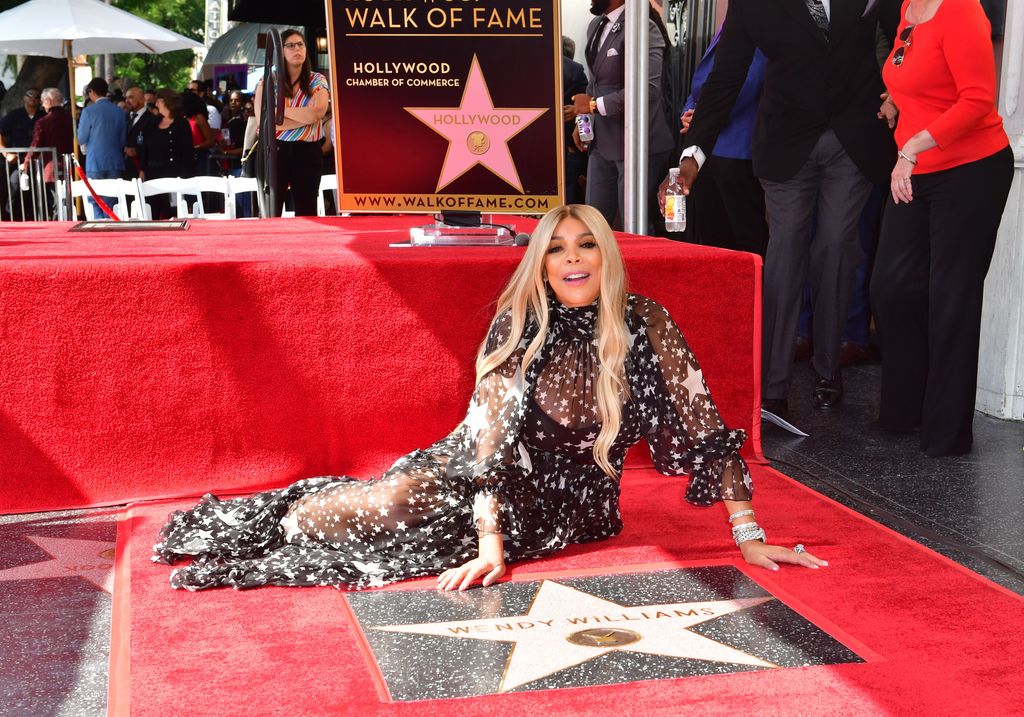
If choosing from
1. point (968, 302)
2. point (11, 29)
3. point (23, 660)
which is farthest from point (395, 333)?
point (11, 29)

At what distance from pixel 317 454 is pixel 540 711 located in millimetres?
1799

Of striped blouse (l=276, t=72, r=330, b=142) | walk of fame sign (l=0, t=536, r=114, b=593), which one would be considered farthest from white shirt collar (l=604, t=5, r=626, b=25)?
walk of fame sign (l=0, t=536, r=114, b=593)

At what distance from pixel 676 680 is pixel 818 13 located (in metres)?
3.48

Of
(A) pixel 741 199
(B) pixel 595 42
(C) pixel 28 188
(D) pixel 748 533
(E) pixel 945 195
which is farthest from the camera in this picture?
(C) pixel 28 188

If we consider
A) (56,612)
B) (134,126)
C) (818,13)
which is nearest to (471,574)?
(56,612)

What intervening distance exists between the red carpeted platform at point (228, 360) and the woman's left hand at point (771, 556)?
115 centimetres

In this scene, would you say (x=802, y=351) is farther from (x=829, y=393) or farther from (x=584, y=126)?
(x=584, y=126)

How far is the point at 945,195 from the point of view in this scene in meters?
4.63

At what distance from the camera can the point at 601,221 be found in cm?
322

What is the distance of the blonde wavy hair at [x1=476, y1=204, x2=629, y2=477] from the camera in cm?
319

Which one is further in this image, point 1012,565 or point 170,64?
point 170,64

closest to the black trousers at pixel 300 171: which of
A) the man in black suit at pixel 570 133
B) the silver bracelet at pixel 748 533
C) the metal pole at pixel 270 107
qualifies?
the metal pole at pixel 270 107

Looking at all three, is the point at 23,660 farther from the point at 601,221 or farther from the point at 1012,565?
the point at 1012,565

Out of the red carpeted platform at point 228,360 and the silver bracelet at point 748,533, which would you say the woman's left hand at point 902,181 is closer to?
the red carpeted platform at point 228,360
